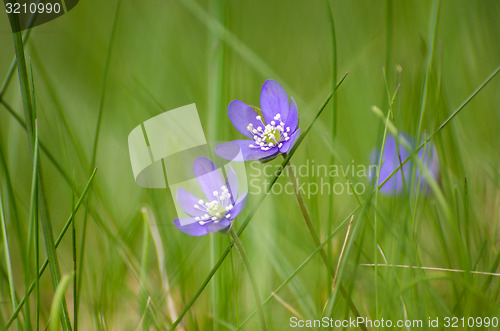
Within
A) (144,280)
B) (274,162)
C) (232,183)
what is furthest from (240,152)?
(274,162)

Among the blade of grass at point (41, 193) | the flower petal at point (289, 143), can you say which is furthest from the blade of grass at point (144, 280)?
the flower petal at point (289, 143)

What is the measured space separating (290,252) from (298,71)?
2.76 ft

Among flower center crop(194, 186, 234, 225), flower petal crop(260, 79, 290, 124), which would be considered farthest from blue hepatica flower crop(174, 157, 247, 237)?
flower petal crop(260, 79, 290, 124)

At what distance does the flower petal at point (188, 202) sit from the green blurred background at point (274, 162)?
63 millimetres

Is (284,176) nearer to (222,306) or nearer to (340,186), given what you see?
(340,186)

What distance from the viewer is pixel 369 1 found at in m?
1.63

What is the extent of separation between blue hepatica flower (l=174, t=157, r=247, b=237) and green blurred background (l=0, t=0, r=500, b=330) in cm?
7

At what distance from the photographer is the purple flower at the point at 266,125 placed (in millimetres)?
574

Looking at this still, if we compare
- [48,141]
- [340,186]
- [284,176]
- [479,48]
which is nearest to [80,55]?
[48,141]

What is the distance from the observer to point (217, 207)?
56cm

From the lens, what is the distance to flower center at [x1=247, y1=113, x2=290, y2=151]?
580mm

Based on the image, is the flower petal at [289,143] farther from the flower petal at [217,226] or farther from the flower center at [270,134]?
the flower petal at [217,226]

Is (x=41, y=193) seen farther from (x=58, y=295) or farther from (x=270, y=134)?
(x=270, y=134)

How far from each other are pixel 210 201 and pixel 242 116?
140mm
